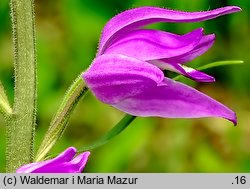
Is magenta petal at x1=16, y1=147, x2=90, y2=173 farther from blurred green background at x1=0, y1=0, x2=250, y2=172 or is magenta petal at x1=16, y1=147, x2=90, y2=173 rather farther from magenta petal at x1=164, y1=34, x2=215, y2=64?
blurred green background at x1=0, y1=0, x2=250, y2=172

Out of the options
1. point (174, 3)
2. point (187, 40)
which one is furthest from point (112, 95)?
point (174, 3)

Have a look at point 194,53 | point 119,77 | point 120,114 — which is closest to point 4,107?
point 119,77

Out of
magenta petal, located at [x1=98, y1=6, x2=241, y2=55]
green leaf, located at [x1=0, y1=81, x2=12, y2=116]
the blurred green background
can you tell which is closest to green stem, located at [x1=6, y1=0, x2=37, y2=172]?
green leaf, located at [x1=0, y1=81, x2=12, y2=116]

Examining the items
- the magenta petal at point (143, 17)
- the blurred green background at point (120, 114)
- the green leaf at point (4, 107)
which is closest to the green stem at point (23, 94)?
the green leaf at point (4, 107)

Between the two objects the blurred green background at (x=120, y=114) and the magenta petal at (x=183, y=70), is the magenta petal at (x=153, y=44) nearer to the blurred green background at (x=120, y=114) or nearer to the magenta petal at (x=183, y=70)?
the magenta petal at (x=183, y=70)

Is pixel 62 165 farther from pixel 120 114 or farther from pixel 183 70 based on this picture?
pixel 120 114
